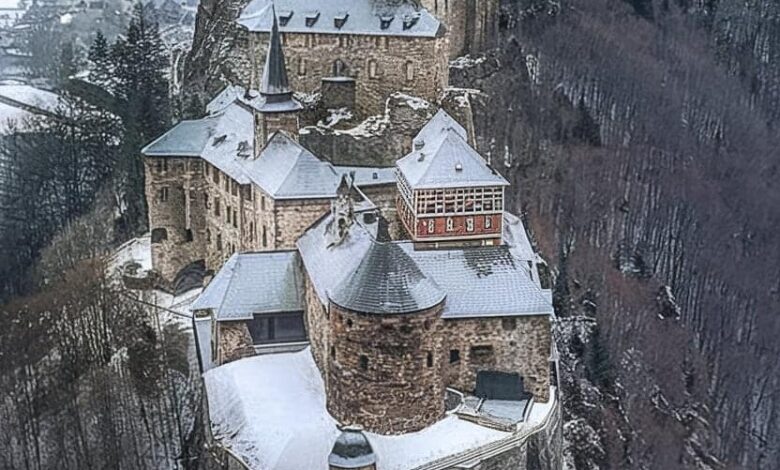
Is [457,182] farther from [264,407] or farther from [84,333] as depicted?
[84,333]

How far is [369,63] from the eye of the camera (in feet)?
190

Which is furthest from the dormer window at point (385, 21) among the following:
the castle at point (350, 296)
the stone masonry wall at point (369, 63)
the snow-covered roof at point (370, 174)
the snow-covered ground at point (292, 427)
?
the snow-covered ground at point (292, 427)

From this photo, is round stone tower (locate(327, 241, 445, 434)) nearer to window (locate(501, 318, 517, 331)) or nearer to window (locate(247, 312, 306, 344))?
window (locate(501, 318, 517, 331))

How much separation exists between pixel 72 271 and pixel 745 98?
69.9m

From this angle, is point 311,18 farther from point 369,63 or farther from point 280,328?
point 280,328

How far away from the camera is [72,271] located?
4903 cm

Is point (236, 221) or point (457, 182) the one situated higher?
point (457, 182)

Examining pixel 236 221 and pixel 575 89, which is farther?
pixel 575 89

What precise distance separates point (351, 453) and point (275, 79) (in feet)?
66.9

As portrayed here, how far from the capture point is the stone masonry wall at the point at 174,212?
52.8 metres

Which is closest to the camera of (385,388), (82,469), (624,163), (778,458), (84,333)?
(385,388)

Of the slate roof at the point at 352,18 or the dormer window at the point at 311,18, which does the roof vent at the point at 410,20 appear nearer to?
the slate roof at the point at 352,18

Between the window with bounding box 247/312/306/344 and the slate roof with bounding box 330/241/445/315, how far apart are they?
564cm

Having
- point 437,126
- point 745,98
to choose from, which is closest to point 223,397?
point 437,126
